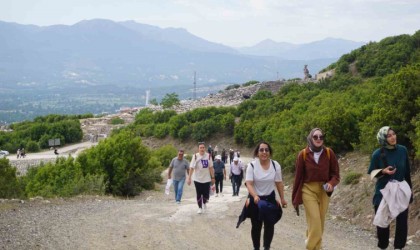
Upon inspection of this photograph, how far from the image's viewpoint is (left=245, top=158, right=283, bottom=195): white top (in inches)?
315

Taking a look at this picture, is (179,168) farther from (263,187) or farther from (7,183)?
(7,183)

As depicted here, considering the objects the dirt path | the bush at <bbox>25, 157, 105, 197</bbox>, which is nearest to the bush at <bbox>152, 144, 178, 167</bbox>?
the bush at <bbox>25, 157, 105, 197</bbox>

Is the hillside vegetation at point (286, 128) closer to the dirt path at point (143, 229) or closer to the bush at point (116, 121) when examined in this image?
the dirt path at point (143, 229)

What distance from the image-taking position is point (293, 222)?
13836mm

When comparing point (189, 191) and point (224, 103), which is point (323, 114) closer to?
point (189, 191)

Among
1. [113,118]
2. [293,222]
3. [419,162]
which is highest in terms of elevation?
[419,162]

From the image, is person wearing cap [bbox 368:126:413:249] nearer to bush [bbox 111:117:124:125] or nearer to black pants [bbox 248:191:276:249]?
black pants [bbox 248:191:276:249]

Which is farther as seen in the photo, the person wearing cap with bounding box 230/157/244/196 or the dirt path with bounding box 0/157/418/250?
the person wearing cap with bounding box 230/157/244/196

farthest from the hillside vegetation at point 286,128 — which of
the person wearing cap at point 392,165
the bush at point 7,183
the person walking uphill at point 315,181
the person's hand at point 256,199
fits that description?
the person's hand at point 256,199

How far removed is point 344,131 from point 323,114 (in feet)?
8.59

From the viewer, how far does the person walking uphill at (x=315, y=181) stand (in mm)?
7797

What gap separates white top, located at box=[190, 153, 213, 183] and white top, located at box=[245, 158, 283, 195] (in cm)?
521

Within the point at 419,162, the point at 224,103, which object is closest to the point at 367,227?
the point at 419,162

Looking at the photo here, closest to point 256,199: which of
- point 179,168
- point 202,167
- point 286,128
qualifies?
point 202,167
